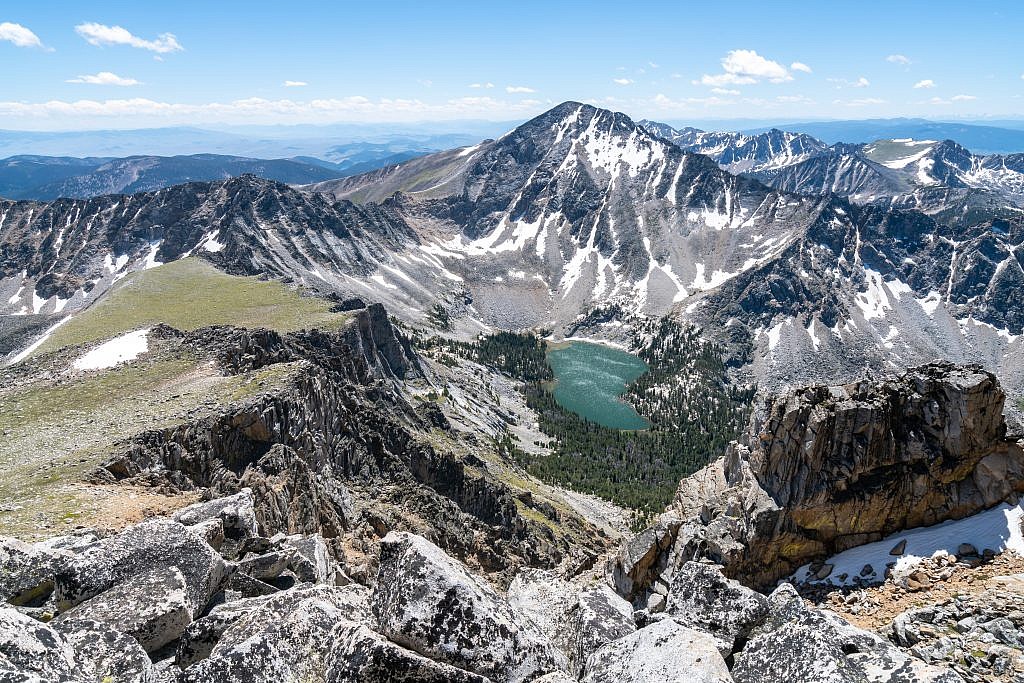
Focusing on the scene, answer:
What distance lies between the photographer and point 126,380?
6038cm

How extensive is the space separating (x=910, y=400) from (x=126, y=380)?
216 ft

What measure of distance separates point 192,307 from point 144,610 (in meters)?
118

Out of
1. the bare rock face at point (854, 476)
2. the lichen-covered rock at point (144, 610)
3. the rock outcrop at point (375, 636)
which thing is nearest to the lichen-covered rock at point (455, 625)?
the rock outcrop at point (375, 636)

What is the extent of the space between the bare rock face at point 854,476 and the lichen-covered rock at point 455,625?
21378 millimetres

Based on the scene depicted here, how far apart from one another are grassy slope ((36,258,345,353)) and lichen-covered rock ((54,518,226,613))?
86271 millimetres

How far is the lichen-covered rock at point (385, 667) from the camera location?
45.6 feet

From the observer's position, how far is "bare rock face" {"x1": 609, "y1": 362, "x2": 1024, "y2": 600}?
1302 inches

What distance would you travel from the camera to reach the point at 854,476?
115 ft

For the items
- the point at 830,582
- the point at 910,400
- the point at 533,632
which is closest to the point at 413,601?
the point at 533,632

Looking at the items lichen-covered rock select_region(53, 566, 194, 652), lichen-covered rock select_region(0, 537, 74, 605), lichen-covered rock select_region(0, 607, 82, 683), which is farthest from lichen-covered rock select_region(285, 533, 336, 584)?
lichen-covered rock select_region(0, 607, 82, 683)

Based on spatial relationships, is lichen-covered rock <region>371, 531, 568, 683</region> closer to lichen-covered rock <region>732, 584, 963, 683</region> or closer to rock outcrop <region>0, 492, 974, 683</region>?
rock outcrop <region>0, 492, 974, 683</region>

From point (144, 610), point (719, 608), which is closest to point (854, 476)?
point (719, 608)

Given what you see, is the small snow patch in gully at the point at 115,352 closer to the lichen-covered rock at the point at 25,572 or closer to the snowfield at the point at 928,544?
the lichen-covered rock at the point at 25,572

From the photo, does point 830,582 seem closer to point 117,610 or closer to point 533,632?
point 533,632
